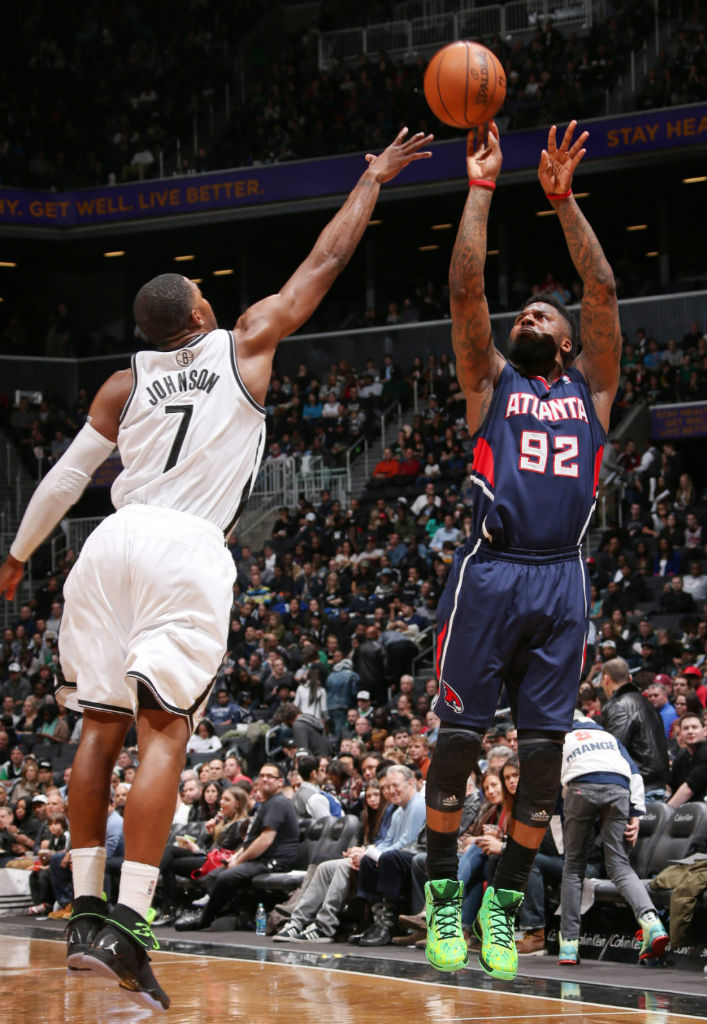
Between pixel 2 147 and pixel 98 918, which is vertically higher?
pixel 2 147

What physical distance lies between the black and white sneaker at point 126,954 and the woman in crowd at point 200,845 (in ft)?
28.5

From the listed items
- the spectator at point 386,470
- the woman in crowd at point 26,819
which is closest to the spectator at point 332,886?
the woman in crowd at point 26,819

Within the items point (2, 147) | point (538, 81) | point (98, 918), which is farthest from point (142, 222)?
point (98, 918)

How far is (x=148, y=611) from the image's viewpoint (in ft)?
14.7

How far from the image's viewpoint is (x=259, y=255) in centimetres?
3422

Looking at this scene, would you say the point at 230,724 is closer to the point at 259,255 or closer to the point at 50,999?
the point at 50,999

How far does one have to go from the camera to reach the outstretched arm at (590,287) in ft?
17.7

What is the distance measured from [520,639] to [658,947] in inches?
199

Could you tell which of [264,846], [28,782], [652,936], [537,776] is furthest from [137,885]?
[28,782]

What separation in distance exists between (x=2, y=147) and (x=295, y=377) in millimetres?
9235

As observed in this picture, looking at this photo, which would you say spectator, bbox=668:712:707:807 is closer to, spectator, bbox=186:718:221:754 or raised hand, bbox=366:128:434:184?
raised hand, bbox=366:128:434:184

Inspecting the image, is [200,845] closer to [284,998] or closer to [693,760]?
[693,760]

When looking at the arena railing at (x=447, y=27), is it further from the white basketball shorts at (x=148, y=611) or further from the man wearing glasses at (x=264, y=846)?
the white basketball shorts at (x=148, y=611)

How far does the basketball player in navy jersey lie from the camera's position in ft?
16.7
